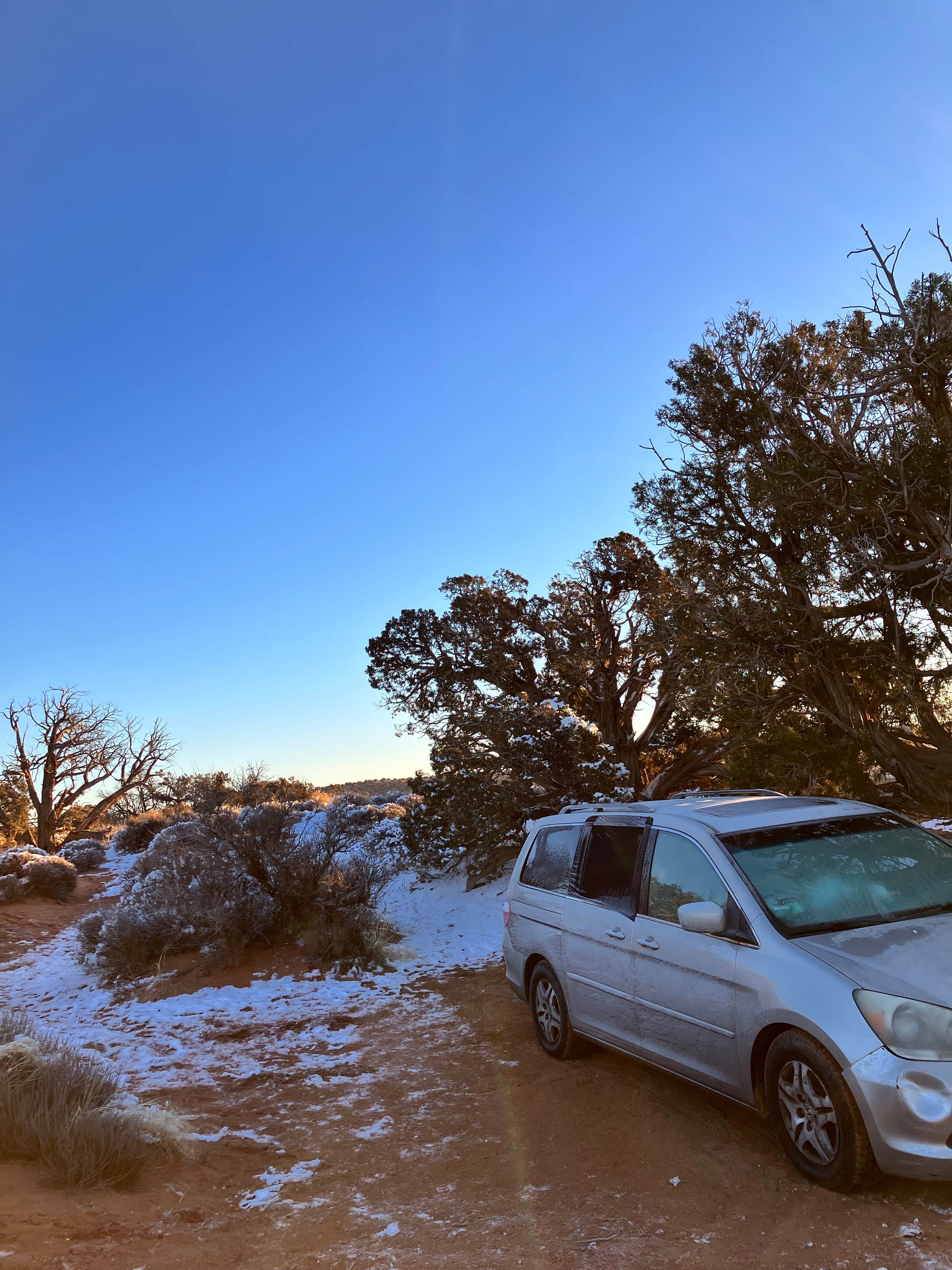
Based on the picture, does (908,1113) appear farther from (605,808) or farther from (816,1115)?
(605,808)

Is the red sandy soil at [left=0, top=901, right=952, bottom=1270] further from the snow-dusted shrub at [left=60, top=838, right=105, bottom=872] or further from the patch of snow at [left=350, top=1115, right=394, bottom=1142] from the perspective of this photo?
the snow-dusted shrub at [left=60, top=838, right=105, bottom=872]

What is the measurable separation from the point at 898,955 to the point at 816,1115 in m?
0.83

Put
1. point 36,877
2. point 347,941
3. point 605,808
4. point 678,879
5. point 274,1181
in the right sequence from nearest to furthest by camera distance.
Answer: point 274,1181 < point 678,879 < point 605,808 < point 347,941 < point 36,877

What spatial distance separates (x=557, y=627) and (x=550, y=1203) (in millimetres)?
14557

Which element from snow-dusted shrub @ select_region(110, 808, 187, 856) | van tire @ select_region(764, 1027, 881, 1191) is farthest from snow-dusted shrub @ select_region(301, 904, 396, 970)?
snow-dusted shrub @ select_region(110, 808, 187, 856)

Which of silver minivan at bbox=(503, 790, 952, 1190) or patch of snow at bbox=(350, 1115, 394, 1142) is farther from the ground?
silver minivan at bbox=(503, 790, 952, 1190)

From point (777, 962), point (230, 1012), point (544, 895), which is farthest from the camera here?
point (230, 1012)

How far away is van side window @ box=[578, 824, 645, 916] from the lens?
5.78 metres

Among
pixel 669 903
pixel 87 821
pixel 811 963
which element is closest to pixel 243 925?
pixel 669 903

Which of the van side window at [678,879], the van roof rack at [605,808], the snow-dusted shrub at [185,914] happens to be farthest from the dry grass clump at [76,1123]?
the snow-dusted shrub at [185,914]

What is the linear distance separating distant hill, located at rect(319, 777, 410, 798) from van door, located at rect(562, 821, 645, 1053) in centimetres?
3896

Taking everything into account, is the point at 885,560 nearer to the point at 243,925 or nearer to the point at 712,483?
the point at 712,483

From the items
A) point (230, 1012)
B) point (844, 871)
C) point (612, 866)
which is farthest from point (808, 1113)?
point (230, 1012)

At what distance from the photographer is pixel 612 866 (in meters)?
6.04
